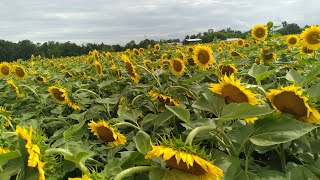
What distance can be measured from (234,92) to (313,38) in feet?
8.91

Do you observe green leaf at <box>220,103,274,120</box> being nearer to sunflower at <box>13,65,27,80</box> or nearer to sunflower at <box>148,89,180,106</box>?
sunflower at <box>148,89,180,106</box>

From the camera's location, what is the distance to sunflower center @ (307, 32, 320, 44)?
12.1 ft

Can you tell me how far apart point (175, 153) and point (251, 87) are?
0.59 metres

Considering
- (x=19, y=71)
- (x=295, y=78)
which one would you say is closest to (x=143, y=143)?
(x=295, y=78)

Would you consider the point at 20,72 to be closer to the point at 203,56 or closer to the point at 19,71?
the point at 19,71

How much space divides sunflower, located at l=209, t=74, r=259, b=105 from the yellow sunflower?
16.5 inches

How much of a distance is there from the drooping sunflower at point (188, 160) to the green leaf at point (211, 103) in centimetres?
35

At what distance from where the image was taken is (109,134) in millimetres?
1717

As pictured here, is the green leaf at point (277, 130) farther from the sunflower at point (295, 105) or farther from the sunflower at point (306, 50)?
the sunflower at point (306, 50)

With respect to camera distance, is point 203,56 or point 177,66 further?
point 203,56

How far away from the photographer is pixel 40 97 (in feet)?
10.3

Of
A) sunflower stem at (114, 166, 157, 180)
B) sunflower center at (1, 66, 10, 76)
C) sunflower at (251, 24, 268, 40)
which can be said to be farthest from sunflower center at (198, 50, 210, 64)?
sunflower center at (1, 66, 10, 76)

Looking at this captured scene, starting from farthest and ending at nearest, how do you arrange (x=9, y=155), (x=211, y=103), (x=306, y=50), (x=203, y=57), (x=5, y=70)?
(x=5, y=70)
(x=306, y=50)
(x=203, y=57)
(x=211, y=103)
(x=9, y=155)

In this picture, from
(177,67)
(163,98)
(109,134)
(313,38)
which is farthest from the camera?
(313,38)
